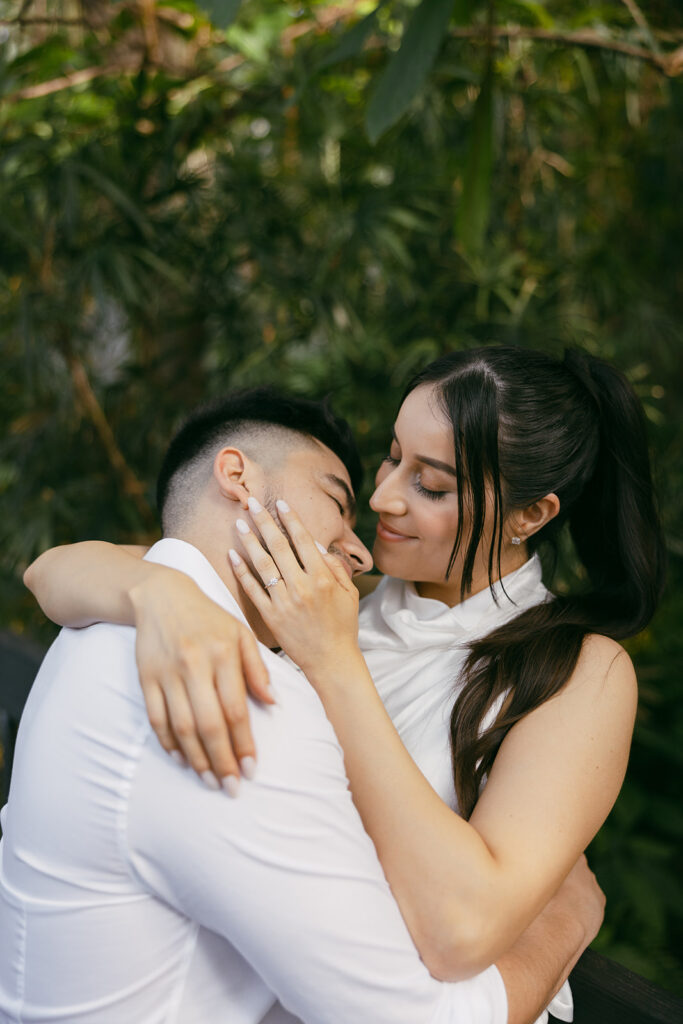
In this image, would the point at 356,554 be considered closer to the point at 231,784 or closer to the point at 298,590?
the point at 298,590

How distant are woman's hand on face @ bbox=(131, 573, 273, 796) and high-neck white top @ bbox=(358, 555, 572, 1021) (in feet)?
1.44

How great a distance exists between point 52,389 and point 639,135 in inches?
100

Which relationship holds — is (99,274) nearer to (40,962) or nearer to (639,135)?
(40,962)

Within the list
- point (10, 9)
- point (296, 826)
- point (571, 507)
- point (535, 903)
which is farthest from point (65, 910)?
point (10, 9)

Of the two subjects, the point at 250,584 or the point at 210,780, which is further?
the point at 250,584

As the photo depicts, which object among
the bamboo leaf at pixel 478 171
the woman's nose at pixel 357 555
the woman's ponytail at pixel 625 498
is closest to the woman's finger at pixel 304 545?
the woman's nose at pixel 357 555

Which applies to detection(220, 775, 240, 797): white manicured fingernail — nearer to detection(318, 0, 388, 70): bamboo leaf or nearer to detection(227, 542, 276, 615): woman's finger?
detection(227, 542, 276, 615): woman's finger

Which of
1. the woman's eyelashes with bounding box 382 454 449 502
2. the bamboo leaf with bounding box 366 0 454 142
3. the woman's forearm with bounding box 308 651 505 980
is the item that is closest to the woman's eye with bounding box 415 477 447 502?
the woman's eyelashes with bounding box 382 454 449 502

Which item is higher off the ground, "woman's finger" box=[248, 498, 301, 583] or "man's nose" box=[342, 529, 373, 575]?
"woman's finger" box=[248, 498, 301, 583]

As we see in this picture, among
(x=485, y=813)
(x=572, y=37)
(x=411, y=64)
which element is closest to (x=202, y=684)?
(x=485, y=813)

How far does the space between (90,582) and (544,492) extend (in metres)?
0.80

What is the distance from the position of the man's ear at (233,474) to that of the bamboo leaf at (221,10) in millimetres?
567

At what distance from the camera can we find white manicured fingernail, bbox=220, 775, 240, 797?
782mm

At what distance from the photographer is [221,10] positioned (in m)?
0.93
